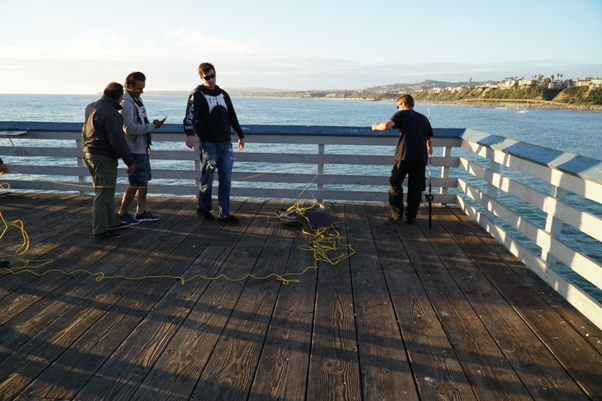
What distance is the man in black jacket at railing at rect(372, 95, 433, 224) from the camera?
525 centimetres

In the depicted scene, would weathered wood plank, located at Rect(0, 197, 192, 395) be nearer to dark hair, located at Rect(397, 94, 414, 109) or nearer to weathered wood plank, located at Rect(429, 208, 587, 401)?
weathered wood plank, located at Rect(429, 208, 587, 401)

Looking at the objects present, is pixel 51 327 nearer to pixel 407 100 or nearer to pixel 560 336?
pixel 560 336

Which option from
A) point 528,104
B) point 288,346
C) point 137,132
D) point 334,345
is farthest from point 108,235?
point 528,104

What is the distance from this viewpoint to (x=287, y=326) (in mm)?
2980

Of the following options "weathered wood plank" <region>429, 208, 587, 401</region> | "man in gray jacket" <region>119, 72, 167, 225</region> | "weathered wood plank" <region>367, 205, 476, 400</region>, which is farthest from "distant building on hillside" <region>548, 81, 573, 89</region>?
"man in gray jacket" <region>119, 72, 167, 225</region>

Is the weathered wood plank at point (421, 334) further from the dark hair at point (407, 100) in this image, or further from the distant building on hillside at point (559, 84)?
the distant building on hillside at point (559, 84)

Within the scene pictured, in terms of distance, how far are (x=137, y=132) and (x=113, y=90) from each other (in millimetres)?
583

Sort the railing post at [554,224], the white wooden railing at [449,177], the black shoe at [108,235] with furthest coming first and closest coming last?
the black shoe at [108,235] → the railing post at [554,224] → the white wooden railing at [449,177]

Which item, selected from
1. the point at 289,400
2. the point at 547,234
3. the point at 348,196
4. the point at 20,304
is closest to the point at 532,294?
the point at 547,234

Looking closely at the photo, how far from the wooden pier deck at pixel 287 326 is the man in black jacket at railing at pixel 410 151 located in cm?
80

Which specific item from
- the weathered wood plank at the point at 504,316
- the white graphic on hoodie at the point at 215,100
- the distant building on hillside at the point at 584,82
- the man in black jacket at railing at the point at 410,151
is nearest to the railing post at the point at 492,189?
the weathered wood plank at the point at 504,316

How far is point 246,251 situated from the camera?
14.6 feet

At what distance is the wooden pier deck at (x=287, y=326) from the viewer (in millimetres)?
2371

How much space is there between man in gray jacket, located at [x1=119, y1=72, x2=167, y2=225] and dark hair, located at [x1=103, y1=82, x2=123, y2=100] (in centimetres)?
37
